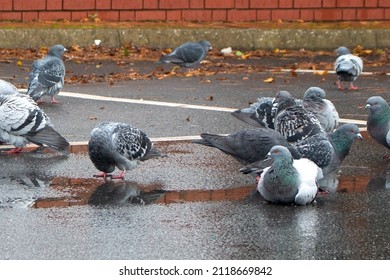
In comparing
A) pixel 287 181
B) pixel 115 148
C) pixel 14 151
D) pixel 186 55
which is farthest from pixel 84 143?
pixel 186 55

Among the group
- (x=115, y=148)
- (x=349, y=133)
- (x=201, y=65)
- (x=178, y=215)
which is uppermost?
(x=349, y=133)

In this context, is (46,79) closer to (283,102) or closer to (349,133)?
(283,102)

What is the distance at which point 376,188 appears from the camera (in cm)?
815

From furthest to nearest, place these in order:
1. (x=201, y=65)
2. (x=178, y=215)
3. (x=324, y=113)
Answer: (x=201, y=65), (x=324, y=113), (x=178, y=215)

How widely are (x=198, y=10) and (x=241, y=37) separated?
3.65 ft

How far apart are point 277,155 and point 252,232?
0.87 metres

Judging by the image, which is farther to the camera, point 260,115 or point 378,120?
point 260,115

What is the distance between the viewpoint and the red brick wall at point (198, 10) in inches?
720

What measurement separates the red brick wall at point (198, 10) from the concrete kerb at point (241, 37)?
2.35 ft

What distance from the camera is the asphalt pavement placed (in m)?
6.43

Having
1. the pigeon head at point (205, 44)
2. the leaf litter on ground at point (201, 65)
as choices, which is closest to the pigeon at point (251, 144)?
the leaf litter on ground at point (201, 65)

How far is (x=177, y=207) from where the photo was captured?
7527 mm
